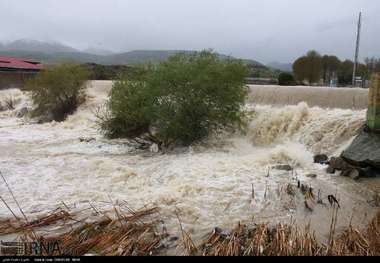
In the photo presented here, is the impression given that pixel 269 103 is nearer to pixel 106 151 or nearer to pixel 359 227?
pixel 106 151

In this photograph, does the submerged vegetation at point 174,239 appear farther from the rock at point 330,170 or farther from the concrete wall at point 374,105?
the concrete wall at point 374,105

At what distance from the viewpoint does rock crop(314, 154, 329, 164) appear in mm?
10797

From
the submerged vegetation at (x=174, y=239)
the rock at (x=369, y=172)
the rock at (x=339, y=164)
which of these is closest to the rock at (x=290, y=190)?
the submerged vegetation at (x=174, y=239)

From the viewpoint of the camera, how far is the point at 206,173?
10.2m

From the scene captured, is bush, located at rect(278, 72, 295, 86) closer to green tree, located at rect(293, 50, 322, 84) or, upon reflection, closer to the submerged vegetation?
green tree, located at rect(293, 50, 322, 84)

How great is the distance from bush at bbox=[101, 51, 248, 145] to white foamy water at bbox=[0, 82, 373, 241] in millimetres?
671

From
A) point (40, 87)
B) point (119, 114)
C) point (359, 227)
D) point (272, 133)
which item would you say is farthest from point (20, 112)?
point (359, 227)

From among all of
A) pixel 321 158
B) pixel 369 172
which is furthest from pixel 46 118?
pixel 369 172

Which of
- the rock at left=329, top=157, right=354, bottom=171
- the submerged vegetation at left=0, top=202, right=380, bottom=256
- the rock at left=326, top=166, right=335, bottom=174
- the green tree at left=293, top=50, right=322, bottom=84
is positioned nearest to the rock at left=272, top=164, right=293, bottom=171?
the rock at left=326, top=166, right=335, bottom=174

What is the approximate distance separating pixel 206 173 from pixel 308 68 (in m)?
28.2

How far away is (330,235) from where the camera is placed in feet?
20.0

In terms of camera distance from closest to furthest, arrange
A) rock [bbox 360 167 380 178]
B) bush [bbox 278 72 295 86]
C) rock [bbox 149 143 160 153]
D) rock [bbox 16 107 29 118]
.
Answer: rock [bbox 360 167 380 178] < rock [bbox 149 143 160 153] < rock [bbox 16 107 29 118] < bush [bbox 278 72 295 86]

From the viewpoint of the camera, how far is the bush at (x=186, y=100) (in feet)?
44.2

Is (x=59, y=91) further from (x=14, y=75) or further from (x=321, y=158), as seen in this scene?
(x=321, y=158)
